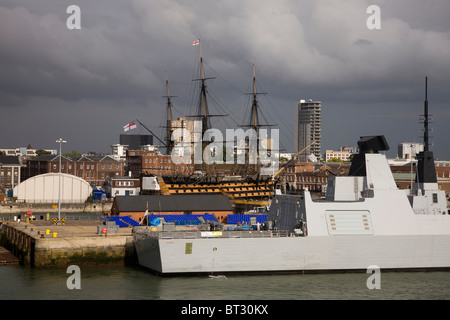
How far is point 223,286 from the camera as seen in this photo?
27953mm

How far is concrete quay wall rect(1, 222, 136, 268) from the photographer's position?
3309 cm

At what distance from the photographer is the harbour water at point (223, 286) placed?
1048 inches

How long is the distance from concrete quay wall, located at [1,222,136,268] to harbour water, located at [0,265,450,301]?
128 centimetres

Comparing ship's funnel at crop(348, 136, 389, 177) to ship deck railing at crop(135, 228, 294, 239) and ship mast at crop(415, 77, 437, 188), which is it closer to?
ship mast at crop(415, 77, 437, 188)

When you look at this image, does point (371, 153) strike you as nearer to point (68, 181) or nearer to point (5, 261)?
point (5, 261)

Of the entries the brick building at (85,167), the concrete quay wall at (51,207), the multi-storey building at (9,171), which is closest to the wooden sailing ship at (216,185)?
the concrete quay wall at (51,207)

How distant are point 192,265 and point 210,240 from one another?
151 centimetres

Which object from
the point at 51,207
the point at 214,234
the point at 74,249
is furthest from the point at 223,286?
the point at 51,207

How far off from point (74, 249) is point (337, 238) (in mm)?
14288

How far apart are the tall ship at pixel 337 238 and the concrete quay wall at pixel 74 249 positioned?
5.34 feet

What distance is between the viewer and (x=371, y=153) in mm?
34094

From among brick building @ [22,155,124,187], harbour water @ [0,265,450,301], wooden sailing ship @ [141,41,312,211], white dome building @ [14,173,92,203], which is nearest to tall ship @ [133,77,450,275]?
harbour water @ [0,265,450,301]

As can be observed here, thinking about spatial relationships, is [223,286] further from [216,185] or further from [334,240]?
[216,185]
